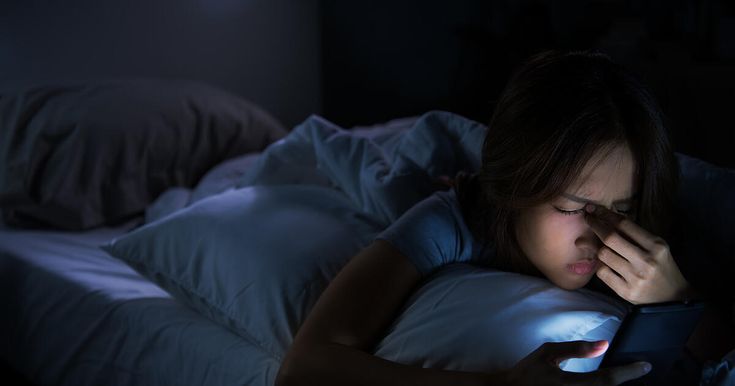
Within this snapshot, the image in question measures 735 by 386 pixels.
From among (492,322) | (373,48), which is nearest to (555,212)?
(492,322)

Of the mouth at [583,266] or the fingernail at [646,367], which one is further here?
the mouth at [583,266]

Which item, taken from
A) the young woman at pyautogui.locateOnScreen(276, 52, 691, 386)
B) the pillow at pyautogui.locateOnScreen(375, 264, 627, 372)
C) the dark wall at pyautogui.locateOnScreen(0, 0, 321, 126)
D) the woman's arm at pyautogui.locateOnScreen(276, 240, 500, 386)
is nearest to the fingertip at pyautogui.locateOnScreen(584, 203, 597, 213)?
the young woman at pyautogui.locateOnScreen(276, 52, 691, 386)

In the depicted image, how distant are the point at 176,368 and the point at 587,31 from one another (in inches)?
Answer: 61.3

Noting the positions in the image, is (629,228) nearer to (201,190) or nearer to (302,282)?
(302,282)

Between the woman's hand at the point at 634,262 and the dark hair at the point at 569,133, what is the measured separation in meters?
0.07

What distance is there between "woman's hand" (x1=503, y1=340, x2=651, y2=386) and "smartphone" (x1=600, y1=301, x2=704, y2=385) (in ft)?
0.05

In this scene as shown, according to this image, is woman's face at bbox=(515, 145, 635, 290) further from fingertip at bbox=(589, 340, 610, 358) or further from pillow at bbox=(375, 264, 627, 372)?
fingertip at bbox=(589, 340, 610, 358)

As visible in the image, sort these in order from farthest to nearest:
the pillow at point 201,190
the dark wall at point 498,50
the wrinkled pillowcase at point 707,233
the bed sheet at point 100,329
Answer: the dark wall at point 498,50, the pillow at point 201,190, the bed sheet at point 100,329, the wrinkled pillowcase at point 707,233

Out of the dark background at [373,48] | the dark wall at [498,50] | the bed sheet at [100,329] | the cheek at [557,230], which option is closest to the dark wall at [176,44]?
the dark background at [373,48]

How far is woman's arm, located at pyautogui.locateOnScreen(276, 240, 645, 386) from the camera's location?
717 mm

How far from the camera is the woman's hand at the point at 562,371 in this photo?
2.29ft

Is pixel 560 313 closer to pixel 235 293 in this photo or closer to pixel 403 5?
pixel 235 293

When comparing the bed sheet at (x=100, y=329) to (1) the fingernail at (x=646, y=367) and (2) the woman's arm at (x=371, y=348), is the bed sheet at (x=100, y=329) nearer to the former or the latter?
(2) the woman's arm at (x=371, y=348)

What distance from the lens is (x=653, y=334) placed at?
0.73 meters
